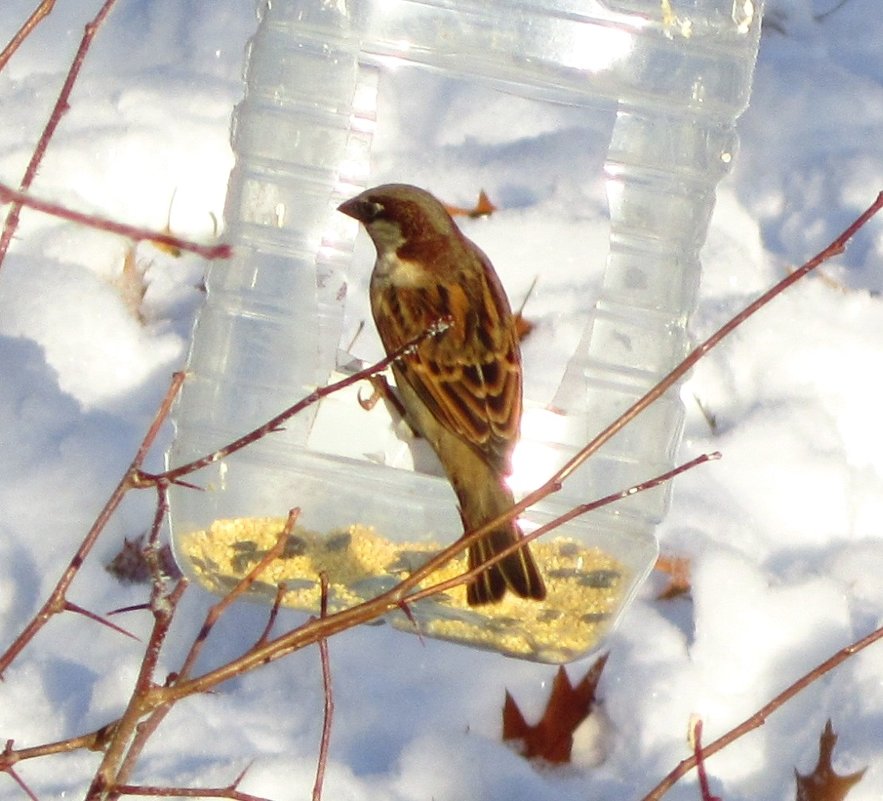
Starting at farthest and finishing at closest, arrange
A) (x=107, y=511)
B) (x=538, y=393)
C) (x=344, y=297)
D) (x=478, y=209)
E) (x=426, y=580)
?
(x=478, y=209) < (x=538, y=393) < (x=344, y=297) < (x=426, y=580) < (x=107, y=511)

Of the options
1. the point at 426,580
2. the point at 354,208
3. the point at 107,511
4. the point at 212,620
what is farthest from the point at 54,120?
the point at 426,580

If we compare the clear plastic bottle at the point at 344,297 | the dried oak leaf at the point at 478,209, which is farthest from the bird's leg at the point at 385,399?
the dried oak leaf at the point at 478,209

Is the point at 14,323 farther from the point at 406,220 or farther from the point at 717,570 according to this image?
the point at 717,570

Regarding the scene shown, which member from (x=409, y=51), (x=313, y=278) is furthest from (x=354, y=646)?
(x=409, y=51)

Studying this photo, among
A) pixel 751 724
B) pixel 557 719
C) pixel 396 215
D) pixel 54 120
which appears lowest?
pixel 557 719

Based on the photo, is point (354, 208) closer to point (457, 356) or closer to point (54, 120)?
point (457, 356)

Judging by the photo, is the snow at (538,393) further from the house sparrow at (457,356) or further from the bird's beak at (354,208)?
the bird's beak at (354,208)

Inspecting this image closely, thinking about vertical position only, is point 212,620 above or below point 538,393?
above

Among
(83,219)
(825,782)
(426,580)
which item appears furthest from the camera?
(426,580)
